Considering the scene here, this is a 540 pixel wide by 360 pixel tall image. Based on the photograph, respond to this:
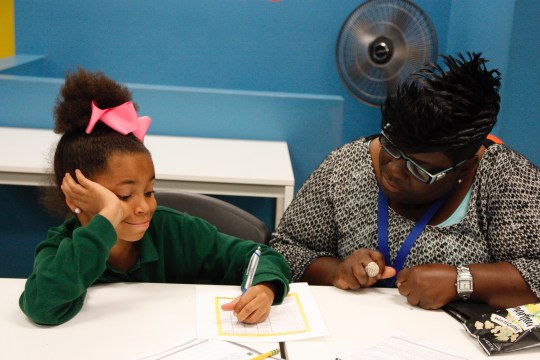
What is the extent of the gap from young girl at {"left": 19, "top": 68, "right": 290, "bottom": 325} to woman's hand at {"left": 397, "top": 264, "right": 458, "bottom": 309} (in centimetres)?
29

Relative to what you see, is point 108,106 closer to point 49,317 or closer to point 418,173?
point 49,317

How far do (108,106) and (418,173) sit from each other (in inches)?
30.3

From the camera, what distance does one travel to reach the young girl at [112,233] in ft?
4.24

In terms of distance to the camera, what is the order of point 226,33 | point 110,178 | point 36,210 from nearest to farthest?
point 110,178 < point 36,210 < point 226,33

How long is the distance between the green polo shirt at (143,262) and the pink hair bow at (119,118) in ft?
0.80

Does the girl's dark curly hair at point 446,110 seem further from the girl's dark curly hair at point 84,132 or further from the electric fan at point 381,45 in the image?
the electric fan at point 381,45

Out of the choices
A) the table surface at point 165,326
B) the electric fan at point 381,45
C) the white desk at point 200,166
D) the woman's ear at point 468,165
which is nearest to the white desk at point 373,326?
the table surface at point 165,326

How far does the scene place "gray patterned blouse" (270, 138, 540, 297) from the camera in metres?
1.59

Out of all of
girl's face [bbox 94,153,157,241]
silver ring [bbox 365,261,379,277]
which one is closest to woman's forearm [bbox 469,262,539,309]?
silver ring [bbox 365,261,379,277]

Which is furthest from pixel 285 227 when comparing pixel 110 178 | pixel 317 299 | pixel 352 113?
pixel 352 113

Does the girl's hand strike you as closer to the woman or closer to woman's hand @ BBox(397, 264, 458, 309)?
the woman

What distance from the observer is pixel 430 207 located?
164 cm

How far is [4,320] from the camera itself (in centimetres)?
128

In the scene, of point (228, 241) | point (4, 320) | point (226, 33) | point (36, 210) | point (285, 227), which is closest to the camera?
point (4, 320)
